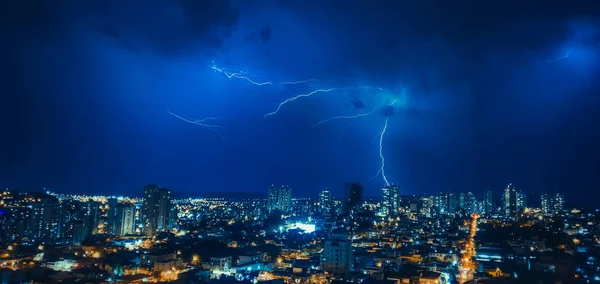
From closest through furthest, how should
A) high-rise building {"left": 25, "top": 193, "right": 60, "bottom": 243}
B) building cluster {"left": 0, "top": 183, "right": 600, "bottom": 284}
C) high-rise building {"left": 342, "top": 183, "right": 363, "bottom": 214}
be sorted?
building cluster {"left": 0, "top": 183, "right": 600, "bottom": 284}
high-rise building {"left": 25, "top": 193, "right": 60, "bottom": 243}
high-rise building {"left": 342, "top": 183, "right": 363, "bottom": 214}

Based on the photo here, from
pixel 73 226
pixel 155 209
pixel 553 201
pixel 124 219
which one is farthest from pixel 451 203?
pixel 73 226

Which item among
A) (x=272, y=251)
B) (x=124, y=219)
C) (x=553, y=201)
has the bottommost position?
(x=272, y=251)

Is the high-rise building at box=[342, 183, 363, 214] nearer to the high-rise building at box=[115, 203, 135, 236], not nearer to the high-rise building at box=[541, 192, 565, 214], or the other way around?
the high-rise building at box=[541, 192, 565, 214]

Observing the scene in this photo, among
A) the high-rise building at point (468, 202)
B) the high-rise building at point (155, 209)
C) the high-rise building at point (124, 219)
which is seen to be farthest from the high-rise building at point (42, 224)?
the high-rise building at point (468, 202)

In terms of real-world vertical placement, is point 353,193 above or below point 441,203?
above

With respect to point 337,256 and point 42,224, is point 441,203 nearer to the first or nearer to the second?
point 337,256

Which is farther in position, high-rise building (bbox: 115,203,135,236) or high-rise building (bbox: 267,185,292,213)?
high-rise building (bbox: 267,185,292,213)

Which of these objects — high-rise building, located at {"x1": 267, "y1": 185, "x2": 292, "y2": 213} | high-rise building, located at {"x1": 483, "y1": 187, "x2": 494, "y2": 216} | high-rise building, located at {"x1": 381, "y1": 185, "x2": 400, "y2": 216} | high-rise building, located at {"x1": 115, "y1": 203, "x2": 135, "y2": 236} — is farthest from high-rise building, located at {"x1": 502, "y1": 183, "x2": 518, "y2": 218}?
high-rise building, located at {"x1": 115, "y1": 203, "x2": 135, "y2": 236}

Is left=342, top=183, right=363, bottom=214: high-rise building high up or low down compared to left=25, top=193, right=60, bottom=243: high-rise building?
up
